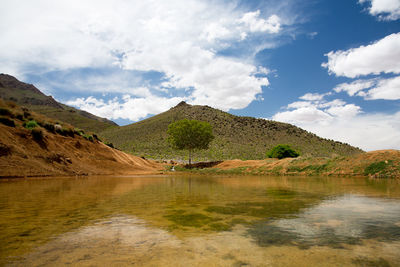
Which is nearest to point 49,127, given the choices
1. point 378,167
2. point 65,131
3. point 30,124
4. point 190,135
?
point 65,131

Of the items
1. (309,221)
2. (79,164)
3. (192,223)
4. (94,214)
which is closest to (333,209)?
(309,221)

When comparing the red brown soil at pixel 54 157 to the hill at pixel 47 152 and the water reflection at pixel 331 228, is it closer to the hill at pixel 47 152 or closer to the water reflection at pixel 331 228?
the hill at pixel 47 152

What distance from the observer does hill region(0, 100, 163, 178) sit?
2245cm

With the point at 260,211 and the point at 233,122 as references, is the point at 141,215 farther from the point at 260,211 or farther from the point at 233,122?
the point at 233,122

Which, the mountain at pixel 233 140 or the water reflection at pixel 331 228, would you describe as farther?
the mountain at pixel 233 140

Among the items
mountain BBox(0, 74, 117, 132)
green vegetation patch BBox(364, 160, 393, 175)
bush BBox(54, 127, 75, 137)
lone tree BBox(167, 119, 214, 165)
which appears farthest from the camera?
mountain BBox(0, 74, 117, 132)

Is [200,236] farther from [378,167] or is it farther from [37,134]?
[37,134]

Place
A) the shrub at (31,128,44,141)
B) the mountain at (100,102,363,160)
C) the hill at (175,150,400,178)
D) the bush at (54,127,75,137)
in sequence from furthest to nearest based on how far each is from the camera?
the mountain at (100,102,363,160)
the bush at (54,127,75,137)
the shrub at (31,128,44,141)
the hill at (175,150,400,178)

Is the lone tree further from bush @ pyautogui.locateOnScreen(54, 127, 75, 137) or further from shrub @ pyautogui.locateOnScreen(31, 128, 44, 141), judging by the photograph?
shrub @ pyautogui.locateOnScreen(31, 128, 44, 141)

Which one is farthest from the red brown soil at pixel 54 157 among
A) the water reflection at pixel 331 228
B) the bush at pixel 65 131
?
the water reflection at pixel 331 228

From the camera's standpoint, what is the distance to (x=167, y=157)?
68750mm

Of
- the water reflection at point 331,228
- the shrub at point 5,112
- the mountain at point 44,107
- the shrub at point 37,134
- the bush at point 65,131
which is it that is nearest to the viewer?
the water reflection at point 331,228

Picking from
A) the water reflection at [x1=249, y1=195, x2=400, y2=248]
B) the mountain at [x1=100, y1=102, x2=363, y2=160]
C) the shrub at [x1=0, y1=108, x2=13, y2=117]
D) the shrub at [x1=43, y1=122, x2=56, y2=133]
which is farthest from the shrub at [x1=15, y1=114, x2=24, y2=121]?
the mountain at [x1=100, y1=102, x2=363, y2=160]

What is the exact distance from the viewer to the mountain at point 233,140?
239 feet
